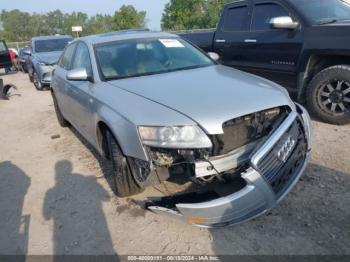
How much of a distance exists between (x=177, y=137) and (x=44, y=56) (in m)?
9.92

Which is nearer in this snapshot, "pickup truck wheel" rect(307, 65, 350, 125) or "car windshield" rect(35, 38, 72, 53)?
"pickup truck wheel" rect(307, 65, 350, 125)

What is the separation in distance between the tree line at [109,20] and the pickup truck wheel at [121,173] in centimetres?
4769

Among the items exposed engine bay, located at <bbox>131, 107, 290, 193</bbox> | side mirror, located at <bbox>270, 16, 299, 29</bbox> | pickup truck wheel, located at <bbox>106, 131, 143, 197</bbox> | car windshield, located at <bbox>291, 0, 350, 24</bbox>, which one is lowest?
pickup truck wheel, located at <bbox>106, 131, 143, 197</bbox>

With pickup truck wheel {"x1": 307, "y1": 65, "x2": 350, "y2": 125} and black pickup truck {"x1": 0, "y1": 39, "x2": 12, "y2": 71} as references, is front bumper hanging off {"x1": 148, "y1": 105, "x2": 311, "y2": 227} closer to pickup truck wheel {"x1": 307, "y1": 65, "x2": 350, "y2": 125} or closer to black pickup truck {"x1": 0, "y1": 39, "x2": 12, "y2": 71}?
pickup truck wheel {"x1": 307, "y1": 65, "x2": 350, "y2": 125}

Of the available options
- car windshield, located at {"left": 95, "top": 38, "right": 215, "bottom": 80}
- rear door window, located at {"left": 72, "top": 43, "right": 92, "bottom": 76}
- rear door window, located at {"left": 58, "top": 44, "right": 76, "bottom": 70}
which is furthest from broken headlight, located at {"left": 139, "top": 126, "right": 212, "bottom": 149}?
rear door window, located at {"left": 58, "top": 44, "right": 76, "bottom": 70}

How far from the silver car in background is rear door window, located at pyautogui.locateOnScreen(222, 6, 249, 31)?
18.8ft

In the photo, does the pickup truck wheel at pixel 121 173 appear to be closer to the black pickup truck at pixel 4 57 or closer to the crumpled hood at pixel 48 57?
the crumpled hood at pixel 48 57

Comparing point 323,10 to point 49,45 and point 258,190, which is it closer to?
point 258,190

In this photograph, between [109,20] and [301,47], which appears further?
[109,20]

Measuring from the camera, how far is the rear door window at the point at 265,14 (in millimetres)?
5914

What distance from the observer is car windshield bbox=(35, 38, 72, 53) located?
1246cm

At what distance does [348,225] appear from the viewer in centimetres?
306

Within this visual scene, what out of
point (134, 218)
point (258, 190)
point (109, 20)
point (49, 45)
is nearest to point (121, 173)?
point (134, 218)

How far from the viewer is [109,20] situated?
73.1m
